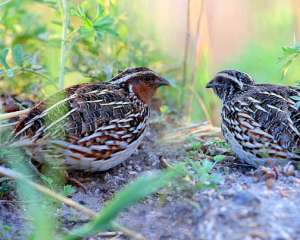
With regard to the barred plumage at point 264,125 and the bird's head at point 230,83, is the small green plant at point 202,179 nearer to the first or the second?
the barred plumage at point 264,125

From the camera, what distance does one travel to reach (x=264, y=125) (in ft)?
16.6

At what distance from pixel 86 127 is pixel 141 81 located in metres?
0.79

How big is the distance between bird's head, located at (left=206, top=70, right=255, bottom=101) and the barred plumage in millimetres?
131

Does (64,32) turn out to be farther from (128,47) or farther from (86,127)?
(128,47)

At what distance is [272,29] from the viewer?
8742 mm

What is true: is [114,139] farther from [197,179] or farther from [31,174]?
[197,179]

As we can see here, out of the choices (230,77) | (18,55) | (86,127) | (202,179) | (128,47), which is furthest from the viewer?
(128,47)

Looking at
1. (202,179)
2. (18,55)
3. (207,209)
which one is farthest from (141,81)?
(207,209)

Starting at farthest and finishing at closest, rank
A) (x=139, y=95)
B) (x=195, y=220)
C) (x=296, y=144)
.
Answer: (x=139, y=95) < (x=296, y=144) < (x=195, y=220)

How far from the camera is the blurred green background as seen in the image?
5668 millimetres

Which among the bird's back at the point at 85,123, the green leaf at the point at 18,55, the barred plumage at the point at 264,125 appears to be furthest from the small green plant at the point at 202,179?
the green leaf at the point at 18,55

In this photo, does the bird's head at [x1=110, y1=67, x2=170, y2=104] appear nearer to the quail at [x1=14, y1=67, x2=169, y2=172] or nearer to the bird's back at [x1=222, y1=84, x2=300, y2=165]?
the quail at [x1=14, y1=67, x2=169, y2=172]

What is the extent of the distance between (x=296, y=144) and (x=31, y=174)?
171 centimetres

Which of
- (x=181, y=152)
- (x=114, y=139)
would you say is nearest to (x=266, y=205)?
(x=114, y=139)
